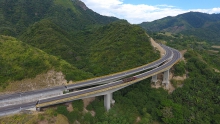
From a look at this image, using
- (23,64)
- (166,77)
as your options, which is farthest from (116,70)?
(23,64)

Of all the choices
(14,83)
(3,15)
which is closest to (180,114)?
(14,83)

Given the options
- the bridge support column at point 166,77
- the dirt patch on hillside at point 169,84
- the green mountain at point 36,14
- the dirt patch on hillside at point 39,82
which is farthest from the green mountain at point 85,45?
the bridge support column at point 166,77

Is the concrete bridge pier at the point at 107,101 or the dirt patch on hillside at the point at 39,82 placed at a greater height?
the dirt patch on hillside at the point at 39,82

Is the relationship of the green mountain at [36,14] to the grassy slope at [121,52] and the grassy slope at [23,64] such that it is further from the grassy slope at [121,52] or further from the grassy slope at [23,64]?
the grassy slope at [121,52]

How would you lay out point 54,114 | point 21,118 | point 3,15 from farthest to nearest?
point 3,15, point 54,114, point 21,118

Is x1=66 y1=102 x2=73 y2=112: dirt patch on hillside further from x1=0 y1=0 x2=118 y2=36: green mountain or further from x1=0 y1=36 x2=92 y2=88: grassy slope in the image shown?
x1=0 y1=0 x2=118 y2=36: green mountain

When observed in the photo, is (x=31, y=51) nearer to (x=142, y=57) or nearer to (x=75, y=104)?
(x=75, y=104)

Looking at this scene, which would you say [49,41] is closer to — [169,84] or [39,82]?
[39,82]

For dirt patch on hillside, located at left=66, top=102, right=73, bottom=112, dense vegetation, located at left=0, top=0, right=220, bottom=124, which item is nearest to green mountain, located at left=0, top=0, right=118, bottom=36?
dense vegetation, located at left=0, top=0, right=220, bottom=124
